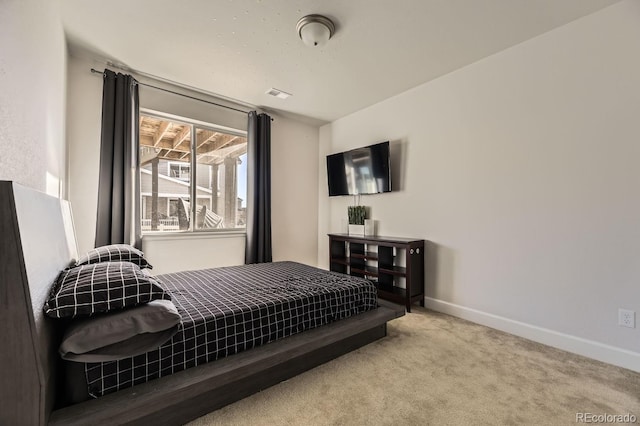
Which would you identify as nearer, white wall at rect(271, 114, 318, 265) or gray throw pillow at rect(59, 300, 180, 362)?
gray throw pillow at rect(59, 300, 180, 362)

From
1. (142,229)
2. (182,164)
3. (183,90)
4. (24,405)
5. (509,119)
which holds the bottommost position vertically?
(24,405)

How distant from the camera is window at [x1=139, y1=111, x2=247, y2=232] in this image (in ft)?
11.1

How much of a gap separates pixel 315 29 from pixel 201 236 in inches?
109

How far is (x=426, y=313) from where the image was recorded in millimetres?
3076

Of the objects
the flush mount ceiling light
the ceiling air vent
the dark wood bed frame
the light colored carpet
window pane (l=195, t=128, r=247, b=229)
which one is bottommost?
the light colored carpet

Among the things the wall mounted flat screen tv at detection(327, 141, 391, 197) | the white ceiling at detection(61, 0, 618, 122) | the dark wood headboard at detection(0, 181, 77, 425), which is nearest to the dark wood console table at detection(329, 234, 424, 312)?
the wall mounted flat screen tv at detection(327, 141, 391, 197)

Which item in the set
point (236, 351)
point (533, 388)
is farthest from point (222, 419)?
point (533, 388)

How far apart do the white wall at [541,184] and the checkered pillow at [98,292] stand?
9.33 feet

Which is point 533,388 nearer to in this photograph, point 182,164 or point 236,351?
point 236,351

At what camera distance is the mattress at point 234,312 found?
1341 millimetres

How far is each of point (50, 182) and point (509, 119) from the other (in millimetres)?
3964

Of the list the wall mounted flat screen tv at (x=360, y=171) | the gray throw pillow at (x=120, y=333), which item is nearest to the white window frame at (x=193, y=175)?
the wall mounted flat screen tv at (x=360, y=171)

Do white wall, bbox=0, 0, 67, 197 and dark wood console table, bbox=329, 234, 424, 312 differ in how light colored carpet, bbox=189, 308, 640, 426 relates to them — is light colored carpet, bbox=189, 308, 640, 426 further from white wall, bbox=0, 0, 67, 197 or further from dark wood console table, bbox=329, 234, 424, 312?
white wall, bbox=0, 0, 67, 197

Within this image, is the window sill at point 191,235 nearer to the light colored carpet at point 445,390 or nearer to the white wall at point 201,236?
the white wall at point 201,236
